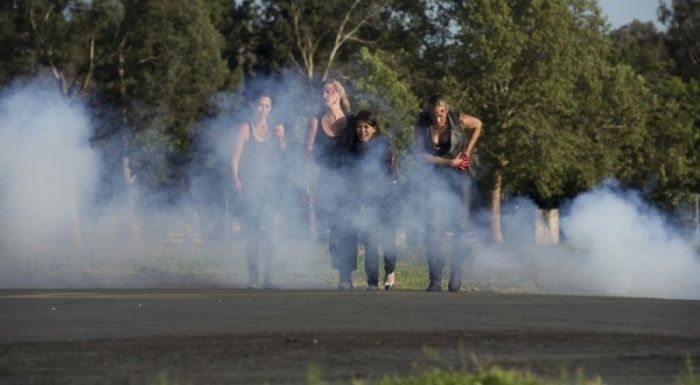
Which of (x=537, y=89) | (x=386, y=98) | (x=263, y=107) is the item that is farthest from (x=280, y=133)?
(x=537, y=89)

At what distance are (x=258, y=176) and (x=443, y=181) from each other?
6.67 feet

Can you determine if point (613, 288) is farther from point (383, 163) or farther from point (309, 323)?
point (309, 323)

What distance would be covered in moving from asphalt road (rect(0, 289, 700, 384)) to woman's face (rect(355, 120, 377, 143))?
2.66 m

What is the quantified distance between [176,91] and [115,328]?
3984 cm

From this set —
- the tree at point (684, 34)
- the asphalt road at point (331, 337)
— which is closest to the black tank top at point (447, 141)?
the asphalt road at point (331, 337)

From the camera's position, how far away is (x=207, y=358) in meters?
9.43

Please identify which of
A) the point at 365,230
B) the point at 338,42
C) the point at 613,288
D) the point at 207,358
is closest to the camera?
the point at 207,358

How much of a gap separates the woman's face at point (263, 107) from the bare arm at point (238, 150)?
173mm

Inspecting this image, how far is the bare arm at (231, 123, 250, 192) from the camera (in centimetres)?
1725

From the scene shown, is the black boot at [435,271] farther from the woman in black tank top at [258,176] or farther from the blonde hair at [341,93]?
the woman in black tank top at [258,176]

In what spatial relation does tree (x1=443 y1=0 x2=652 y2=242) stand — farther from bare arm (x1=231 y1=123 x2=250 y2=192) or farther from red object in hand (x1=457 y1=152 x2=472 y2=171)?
red object in hand (x1=457 y1=152 x2=472 y2=171)

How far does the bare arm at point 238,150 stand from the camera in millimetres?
Answer: 17250

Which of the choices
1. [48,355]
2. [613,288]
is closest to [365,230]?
[613,288]

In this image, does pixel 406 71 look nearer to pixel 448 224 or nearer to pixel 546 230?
pixel 546 230
